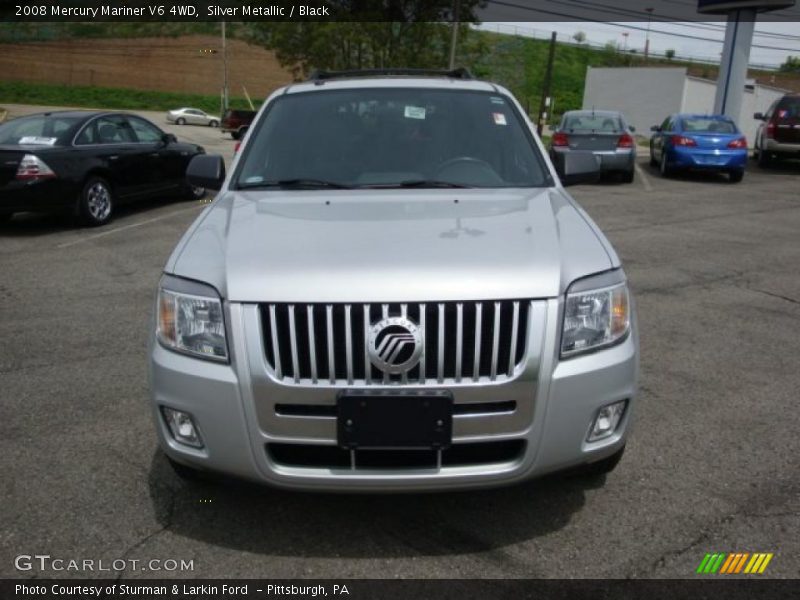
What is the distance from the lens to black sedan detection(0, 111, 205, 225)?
846 cm

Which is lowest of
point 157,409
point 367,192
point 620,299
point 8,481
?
point 8,481

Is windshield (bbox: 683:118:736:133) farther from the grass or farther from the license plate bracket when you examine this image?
the grass

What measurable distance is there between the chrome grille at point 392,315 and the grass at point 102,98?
193 feet

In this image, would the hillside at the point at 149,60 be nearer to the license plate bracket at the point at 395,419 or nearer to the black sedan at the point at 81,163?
the black sedan at the point at 81,163

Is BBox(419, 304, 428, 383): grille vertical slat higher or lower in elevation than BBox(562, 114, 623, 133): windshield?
lower

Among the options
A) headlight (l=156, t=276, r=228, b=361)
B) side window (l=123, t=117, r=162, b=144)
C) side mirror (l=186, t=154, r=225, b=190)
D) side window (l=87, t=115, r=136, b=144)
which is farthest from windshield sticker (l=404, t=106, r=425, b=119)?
side window (l=123, t=117, r=162, b=144)

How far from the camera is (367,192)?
346 centimetres

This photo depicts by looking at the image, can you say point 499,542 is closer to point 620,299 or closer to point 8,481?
point 620,299

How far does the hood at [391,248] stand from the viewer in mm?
2434

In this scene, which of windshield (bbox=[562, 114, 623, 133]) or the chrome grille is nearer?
the chrome grille
